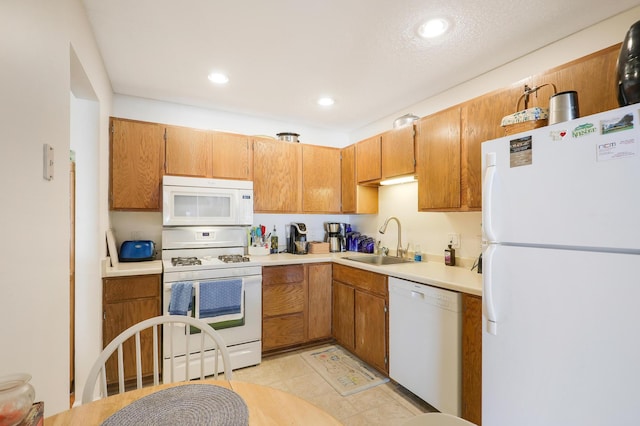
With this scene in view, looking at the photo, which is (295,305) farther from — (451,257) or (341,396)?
(451,257)

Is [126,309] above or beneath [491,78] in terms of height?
beneath

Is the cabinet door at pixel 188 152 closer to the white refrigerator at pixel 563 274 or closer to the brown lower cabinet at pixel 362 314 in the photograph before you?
the brown lower cabinet at pixel 362 314

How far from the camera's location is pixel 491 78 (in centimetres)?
227

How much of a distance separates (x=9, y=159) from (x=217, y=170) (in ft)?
6.82

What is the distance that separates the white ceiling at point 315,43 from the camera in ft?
5.28

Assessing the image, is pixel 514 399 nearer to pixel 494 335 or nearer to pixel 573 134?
pixel 494 335

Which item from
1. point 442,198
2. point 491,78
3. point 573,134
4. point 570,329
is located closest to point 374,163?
point 442,198

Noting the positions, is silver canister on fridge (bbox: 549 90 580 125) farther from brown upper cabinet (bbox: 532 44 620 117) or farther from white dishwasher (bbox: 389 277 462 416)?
white dishwasher (bbox: 389 277 462 416)

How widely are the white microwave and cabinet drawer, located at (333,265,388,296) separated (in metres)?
1.03

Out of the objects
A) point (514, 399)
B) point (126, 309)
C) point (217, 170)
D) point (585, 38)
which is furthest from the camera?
point (217, 170)

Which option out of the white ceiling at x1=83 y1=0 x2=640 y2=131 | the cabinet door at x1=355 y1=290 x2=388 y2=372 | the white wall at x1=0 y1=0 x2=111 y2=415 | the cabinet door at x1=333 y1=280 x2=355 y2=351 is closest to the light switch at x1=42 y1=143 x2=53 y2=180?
the white wall at x1=0 y1=0 x2=111 y2=415

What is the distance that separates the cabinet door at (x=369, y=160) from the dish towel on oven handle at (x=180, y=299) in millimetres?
1981

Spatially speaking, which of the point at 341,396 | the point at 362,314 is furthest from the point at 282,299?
the point at 341,396

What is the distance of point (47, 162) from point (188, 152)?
180 centimetres
